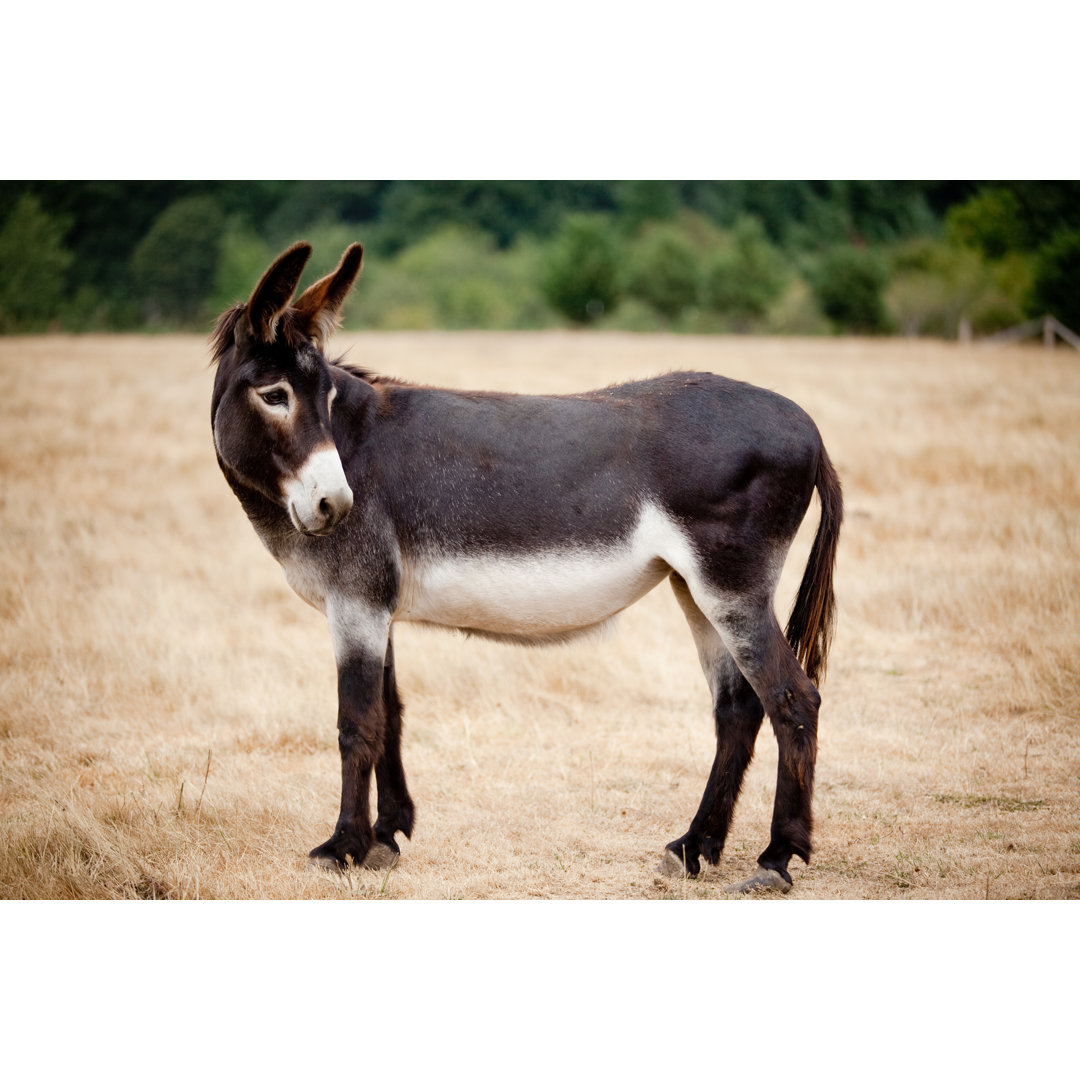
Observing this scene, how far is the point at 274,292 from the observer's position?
4688 mm

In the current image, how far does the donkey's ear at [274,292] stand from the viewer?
15.0ft

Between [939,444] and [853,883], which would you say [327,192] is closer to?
[939,444]

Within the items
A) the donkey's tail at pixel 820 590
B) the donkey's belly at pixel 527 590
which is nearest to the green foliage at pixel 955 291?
the donkey's tail at pixel 820 590

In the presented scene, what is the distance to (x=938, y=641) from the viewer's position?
9031 millimetres

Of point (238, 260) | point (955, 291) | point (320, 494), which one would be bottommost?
point (955, 291)

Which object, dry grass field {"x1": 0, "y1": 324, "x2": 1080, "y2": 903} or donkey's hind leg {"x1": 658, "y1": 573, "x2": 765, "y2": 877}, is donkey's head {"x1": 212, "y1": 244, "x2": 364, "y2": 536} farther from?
donkey's hind leg {"x1": 658, "y1": 573, "x2": 765, "y2": 877}

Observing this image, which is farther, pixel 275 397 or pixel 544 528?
pixel 544 528

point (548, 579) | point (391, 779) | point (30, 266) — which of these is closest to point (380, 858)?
point (391, 779)

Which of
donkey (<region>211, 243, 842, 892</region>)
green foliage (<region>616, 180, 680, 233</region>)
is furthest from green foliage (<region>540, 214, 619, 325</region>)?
donkey (<region>211, 243, 842, 892</region>)

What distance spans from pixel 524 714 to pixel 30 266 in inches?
454

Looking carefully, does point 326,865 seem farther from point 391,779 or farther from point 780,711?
point 780,711

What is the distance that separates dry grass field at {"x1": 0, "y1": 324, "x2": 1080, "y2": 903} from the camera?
17.3 ft

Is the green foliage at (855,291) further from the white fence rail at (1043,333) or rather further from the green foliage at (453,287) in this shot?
the green foliage at (453,287)
